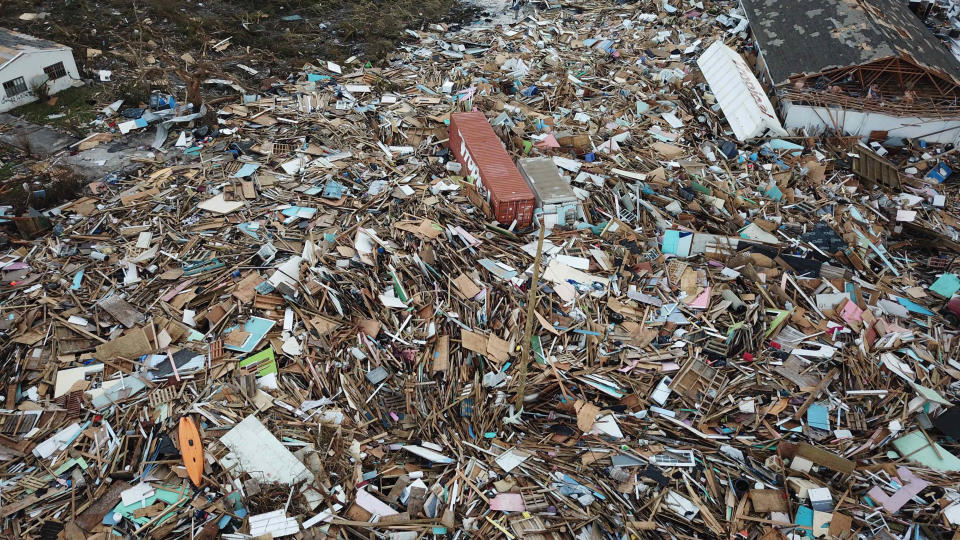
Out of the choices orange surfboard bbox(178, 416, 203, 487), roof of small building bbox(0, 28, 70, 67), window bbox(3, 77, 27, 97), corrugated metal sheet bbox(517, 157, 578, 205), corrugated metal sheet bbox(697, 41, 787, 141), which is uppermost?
roof of small building bbox(0, 28, 70, 67)

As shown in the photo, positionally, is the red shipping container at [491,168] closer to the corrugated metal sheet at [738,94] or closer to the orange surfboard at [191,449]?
the orange surfboard at [191,449]

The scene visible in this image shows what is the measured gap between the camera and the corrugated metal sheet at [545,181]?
11531 millimetres

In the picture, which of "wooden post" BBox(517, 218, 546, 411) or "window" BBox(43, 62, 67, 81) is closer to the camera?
"wooden post" BBox(517, 218, 546, 411)

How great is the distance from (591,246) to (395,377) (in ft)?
15.2

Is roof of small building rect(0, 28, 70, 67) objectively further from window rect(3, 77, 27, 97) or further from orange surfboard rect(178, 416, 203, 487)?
orange surfboard rect(178, 416, 203, 487)

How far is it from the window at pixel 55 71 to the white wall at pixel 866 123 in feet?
62.1

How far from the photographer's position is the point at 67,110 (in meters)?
14.5

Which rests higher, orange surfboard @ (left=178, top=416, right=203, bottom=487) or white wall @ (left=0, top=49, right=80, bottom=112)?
white wall @ (left=0, top=49, right=80, bottom=112)

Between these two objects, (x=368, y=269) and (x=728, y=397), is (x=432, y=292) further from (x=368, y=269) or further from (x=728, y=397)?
(x=728, y=397)

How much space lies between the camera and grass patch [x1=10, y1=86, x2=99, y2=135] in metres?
14.1

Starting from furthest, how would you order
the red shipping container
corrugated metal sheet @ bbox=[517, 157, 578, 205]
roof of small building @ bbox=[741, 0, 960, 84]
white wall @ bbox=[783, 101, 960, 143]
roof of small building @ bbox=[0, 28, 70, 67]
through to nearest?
1. roof of small building @ bbox=[741, 0, 960, 84]
2. white wall @ bbox=[783, 101, 960, 143]
3. roof of small building @ bbox=[0, 28, 70, 67]
4. corrugated metal sheet @ bbox=[517, 157, 578, 205]
5. the red shipping container

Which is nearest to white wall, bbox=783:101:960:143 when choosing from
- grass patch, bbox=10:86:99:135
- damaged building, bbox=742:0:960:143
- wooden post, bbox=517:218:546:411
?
damaged building, bbox=742:0:960:143

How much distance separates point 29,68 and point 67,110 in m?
1.26

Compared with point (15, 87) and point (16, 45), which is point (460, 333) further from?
point (16, 45)
